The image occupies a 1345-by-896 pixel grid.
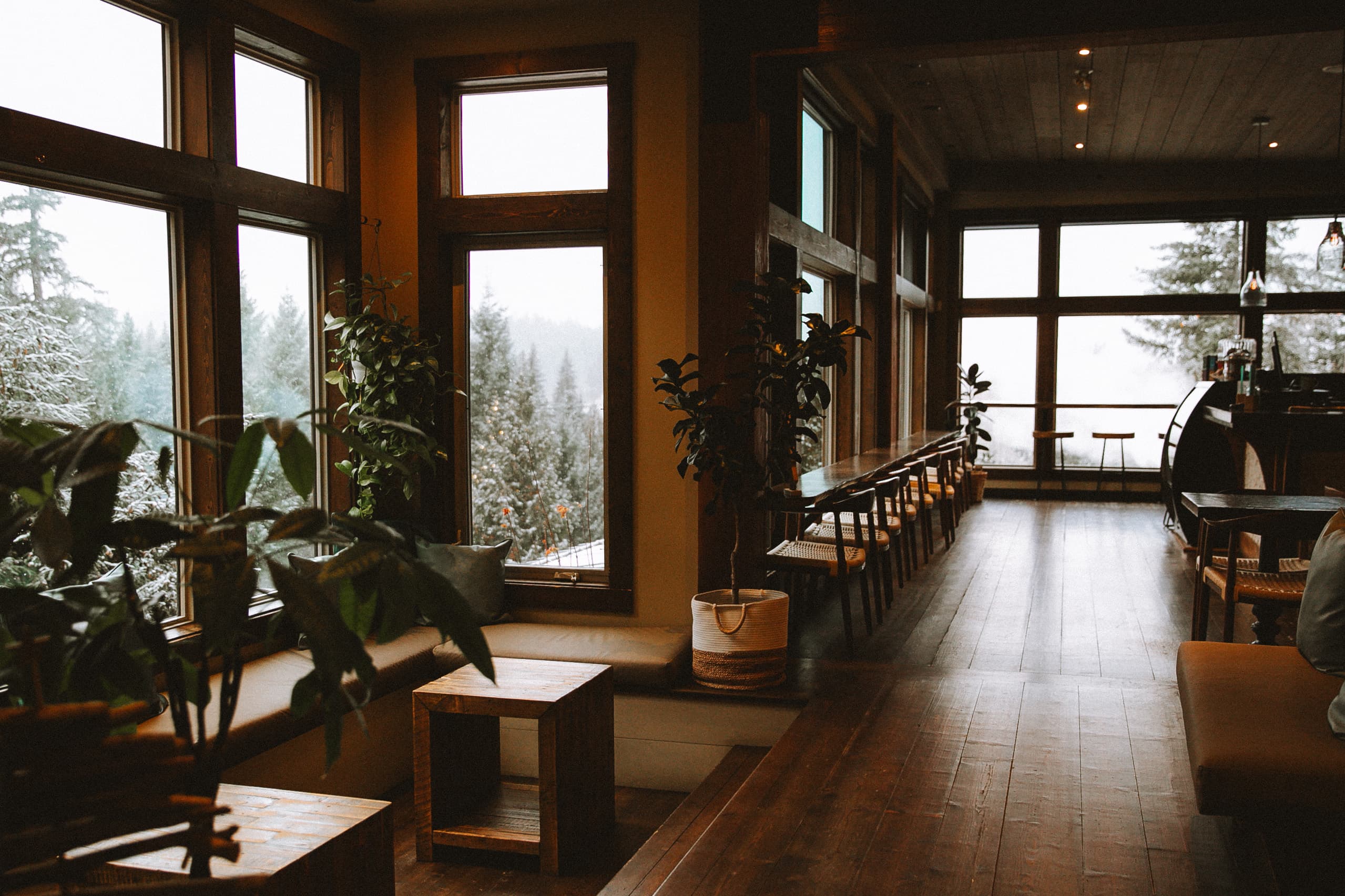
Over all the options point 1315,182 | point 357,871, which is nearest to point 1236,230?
point 1315,182

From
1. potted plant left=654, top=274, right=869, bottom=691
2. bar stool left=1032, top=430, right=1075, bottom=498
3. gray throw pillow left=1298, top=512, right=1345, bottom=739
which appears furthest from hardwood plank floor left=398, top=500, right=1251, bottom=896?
bar stool left=1032, top=430, right=1075, bottom=498

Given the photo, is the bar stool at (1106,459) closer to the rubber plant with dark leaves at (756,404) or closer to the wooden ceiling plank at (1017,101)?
the wooden ceiling plank at (1017,101)

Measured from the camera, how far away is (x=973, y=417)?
11.3 metres

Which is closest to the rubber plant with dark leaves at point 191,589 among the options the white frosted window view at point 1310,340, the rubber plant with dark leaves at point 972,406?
the rubber plant with dark leaves at point 972,406

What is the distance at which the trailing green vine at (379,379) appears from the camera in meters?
4.80

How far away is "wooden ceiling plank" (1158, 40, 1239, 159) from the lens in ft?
23.5

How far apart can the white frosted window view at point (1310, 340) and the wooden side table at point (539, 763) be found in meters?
9.92

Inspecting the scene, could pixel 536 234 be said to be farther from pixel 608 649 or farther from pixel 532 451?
pixel 608 649

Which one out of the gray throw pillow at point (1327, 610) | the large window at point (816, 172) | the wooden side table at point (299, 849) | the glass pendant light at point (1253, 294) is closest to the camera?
the wooden side table at point (299, 849)

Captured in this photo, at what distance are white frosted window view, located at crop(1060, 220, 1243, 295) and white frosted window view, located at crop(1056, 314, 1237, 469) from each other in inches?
12.9

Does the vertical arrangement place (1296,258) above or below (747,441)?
above

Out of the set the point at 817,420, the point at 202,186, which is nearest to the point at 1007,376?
the point at 817,420

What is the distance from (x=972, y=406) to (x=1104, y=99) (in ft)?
11.8

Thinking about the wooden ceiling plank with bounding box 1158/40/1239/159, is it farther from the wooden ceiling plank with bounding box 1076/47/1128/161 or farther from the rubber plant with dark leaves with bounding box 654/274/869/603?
the rubber plant with dark leaves with bounding box 654/274/869/603
